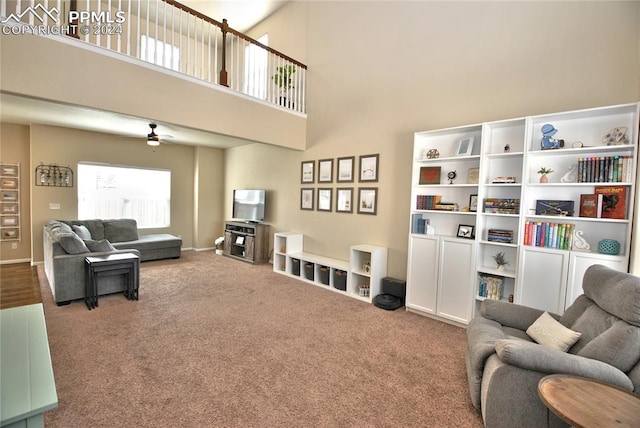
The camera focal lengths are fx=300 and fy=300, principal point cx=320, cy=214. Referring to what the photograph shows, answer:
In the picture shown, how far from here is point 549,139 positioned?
115 inches

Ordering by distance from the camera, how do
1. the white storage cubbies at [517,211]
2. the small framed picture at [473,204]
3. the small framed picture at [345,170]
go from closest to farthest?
the white storage cubbies at [517,211]
the small framed picture at [473,204]
the small framed picture at [345,170]

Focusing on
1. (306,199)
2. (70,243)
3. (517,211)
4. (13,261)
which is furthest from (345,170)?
(13,261)

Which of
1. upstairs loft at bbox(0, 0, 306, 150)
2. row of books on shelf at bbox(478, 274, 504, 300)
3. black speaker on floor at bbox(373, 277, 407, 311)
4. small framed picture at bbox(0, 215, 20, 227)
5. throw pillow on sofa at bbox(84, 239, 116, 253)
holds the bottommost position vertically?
black speaker on floor at bbox(373, 277, 407, 311)

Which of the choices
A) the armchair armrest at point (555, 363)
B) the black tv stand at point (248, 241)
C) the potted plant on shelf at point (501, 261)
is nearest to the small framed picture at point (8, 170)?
the black tv stand at point (248, 241)

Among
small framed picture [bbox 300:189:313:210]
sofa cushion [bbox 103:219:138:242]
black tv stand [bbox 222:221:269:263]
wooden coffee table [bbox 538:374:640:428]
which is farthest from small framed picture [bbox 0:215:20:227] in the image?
wooden coffee table [bbox 538:374:640:428]

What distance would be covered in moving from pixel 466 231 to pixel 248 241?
4.25 meters

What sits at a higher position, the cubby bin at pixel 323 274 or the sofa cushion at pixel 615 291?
the sofa cushion at pixel 615 291

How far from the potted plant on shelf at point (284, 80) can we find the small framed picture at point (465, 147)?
10.0 ft

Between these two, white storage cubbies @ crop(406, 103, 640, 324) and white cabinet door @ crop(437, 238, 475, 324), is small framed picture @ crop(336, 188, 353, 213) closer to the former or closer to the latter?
white storage cubbies @ crop(406, 103, 640, 324)

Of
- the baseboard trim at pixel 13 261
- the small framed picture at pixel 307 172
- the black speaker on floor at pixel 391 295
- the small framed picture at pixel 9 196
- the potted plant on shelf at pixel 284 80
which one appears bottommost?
the baseboard trim at pixel 13 261

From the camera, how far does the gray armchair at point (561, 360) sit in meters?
1.59

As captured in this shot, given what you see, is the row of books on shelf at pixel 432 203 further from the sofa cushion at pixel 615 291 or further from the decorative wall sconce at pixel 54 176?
the decorative wall sconce at pixel 54 176

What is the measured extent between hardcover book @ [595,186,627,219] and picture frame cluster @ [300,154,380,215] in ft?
8.18

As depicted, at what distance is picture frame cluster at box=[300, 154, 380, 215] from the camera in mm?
4574
